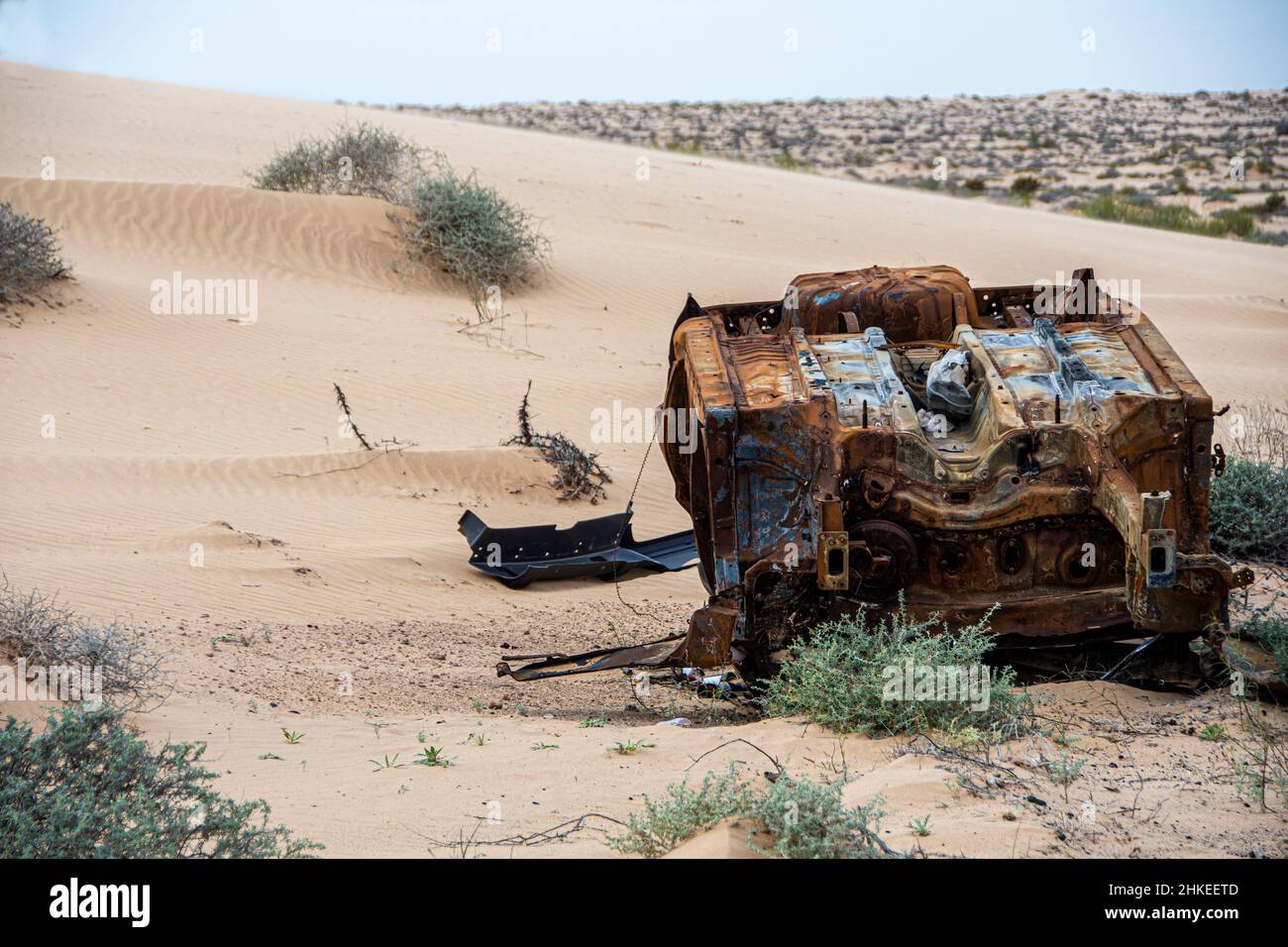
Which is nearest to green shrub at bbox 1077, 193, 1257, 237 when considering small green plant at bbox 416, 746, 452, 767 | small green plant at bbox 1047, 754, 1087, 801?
small green plant at bbox 1047, 754, 1087, 801

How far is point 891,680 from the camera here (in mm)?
4836

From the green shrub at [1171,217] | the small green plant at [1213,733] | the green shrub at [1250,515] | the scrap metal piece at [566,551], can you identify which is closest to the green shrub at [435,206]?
the scrap metal piece at [566,551]

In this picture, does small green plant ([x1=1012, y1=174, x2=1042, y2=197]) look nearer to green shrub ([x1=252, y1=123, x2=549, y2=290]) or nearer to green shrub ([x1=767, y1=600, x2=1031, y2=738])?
green shrub ([x1=252, y1=123, x2=549, y2=290])

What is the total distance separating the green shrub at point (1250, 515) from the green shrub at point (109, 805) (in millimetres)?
6599

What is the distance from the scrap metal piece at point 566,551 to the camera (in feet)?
30.4

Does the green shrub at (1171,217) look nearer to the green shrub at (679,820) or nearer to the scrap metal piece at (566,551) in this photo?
the scrap metal piece at (566,551)

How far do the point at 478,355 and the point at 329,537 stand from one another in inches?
237

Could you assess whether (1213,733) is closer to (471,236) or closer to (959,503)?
(959,503)

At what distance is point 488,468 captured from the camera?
11.5 meters

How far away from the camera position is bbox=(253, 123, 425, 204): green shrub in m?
20.5

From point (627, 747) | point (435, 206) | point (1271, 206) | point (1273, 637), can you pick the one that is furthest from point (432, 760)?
point (1271, 206)

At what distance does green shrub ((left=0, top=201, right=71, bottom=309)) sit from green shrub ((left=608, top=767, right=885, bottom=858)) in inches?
531
